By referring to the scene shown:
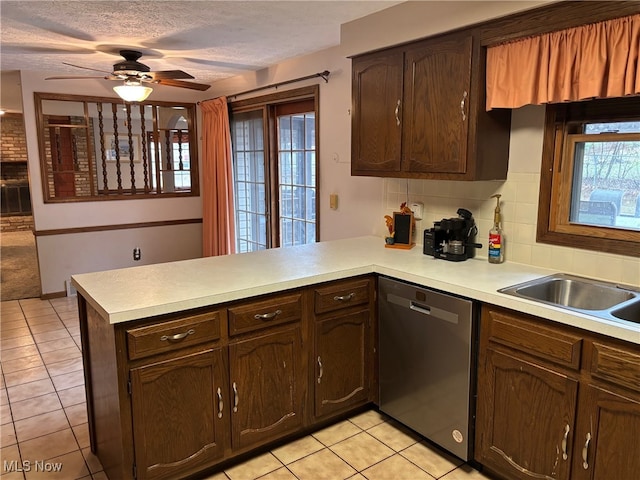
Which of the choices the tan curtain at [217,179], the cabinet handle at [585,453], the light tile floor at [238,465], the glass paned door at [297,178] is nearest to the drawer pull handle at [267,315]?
the light tile floor at [238,465]

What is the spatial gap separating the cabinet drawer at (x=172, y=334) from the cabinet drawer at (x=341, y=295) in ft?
1.84

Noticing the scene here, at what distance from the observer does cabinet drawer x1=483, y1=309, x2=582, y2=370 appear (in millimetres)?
1760

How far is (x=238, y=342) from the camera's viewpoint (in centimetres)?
212

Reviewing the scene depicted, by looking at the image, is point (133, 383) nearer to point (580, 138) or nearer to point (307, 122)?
point (580, 138)

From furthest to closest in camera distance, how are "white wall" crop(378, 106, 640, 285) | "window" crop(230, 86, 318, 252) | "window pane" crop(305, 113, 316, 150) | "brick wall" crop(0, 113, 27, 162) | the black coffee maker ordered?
Answer: "brick wall" crop(0, 113, 27, 162)
"window" crop(230, 86, 318, 252)
"window pane" crop(305, 113, 316, 150)
the black coffee maker
"white wall" crop(378, 106, 640, 285)

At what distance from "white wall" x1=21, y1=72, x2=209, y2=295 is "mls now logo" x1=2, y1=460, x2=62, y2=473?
3.12m

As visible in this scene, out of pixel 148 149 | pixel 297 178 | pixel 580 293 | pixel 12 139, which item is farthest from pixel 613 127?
pixel 12 139

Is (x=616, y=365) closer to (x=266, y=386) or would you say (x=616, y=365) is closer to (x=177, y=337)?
(x=266, y=386)

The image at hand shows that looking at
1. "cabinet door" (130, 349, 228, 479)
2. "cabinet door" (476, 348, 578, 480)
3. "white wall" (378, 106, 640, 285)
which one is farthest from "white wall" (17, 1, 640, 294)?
"cabinet door" (130, 349, 228, 479)

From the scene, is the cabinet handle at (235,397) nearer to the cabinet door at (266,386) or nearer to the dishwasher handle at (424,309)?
the cabinet door at (266,386)

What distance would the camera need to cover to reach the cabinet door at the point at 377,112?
270 cm

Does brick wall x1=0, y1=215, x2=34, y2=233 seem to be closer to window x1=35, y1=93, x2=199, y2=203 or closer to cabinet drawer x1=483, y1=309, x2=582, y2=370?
window x1=35, y1=93, x2=199, y2=203

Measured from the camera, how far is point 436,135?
2504mm

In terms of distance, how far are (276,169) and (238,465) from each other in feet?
9.66
